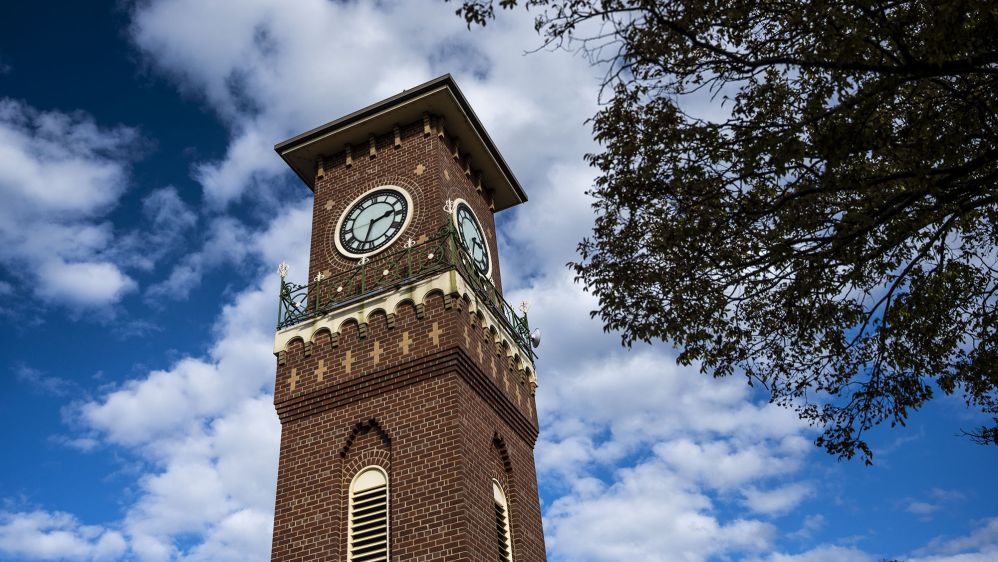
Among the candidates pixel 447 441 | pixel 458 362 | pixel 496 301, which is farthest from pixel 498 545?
pixel 496 301

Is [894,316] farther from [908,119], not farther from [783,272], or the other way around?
[908,119]

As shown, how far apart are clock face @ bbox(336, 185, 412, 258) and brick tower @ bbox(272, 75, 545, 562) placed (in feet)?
0.14

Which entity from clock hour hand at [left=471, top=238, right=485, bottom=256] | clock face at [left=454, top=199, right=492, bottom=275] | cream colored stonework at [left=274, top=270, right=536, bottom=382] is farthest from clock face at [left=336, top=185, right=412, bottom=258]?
cream colored stonework at [left=274, top=270, right=536, bottom=382]

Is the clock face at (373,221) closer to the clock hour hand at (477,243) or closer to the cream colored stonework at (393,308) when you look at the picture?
the clock hour hand at (477,243)

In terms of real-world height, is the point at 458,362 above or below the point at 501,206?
below

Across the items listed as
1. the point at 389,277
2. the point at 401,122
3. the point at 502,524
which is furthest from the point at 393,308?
the point at 401,122

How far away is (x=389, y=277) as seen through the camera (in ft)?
77.6

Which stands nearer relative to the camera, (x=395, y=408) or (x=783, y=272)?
(x=783, y=272)

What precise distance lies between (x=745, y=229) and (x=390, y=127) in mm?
16950

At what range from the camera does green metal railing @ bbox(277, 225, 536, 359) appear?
23.1 m

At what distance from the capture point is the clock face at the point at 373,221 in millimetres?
25062

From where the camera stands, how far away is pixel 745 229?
12688 mm

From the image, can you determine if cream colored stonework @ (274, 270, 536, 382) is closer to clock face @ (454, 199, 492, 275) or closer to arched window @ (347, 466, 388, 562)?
clock face @ (454, 199, 492, 275)

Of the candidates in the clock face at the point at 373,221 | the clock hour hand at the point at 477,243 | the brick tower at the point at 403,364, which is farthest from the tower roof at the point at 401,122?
the clock hour hand at the point at 477,243
